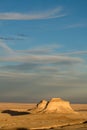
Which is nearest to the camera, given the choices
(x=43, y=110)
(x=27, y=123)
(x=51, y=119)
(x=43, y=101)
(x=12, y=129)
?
(x=12, y=129)

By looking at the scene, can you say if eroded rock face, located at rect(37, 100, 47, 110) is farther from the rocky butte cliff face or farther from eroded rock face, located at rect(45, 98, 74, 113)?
eroded rock face, located at rect(45, 98, 74, 113)

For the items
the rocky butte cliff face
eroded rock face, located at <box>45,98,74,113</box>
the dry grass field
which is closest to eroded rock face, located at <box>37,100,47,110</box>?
the rocky butte cliff face

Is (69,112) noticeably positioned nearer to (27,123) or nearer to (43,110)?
(43,110)

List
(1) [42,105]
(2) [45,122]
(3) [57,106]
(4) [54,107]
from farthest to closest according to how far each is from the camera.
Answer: (1) [42,105]
(3) [57,106]
(4) [54,107]
(2) [45,122]

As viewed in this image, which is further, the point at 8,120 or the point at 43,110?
the point at 43,110

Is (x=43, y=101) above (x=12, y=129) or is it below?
above

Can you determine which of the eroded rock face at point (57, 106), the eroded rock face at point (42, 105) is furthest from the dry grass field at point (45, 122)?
the eroded rock face at point (42, 105)

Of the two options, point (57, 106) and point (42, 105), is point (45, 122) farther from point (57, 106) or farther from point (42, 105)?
point (42, 105)

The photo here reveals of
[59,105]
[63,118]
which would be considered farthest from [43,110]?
[63,118]

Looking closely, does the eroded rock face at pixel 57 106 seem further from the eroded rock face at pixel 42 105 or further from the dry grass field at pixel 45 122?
the dry grass field at pixel 45 122

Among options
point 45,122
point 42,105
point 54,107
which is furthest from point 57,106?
point 45,122

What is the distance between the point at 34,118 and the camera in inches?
2253

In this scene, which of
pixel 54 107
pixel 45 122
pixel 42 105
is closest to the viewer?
pixel 45 122

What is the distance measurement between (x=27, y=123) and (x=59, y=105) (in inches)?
616
